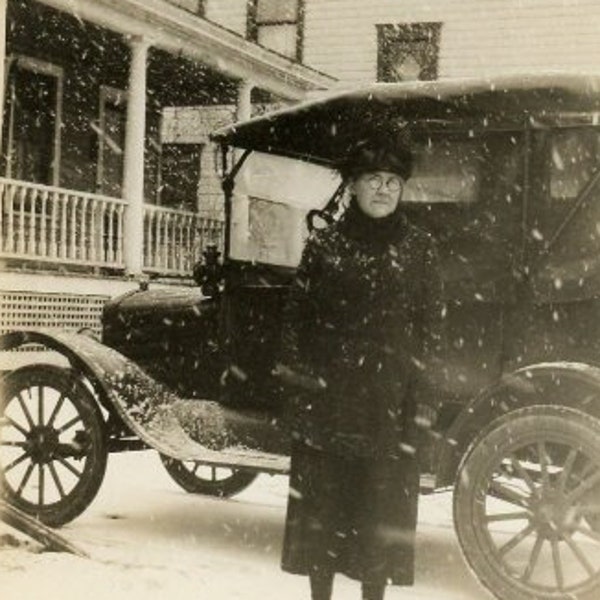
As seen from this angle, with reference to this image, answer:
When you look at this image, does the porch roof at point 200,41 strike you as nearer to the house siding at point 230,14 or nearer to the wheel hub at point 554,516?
the house siding at point 230,14

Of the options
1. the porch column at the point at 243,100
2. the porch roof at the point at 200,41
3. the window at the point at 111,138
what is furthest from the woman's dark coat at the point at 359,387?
the window at the point at 111,138

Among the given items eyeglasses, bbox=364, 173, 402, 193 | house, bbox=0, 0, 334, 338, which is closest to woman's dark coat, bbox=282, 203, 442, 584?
eyeglasses, bbox=364, 173, 402, 193

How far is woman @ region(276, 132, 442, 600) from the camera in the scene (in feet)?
10.5

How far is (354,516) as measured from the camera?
3285 mm

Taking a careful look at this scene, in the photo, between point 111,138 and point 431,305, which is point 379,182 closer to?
point 431,305

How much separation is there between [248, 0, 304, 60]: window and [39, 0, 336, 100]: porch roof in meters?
0.64

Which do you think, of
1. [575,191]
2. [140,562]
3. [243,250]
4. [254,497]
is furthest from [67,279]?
[575,191]

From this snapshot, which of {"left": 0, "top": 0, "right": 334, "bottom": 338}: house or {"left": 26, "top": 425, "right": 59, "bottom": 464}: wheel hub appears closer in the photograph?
{"left": 26, "top": 425, "right": 59, "bottom": 464}: wheel hub

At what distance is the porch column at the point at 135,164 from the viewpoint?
33.6ft

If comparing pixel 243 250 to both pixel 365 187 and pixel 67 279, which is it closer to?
pixel 365 187

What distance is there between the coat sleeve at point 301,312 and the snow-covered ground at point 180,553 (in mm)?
887

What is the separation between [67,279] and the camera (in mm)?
8609

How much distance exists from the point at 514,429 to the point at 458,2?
6.16 metres

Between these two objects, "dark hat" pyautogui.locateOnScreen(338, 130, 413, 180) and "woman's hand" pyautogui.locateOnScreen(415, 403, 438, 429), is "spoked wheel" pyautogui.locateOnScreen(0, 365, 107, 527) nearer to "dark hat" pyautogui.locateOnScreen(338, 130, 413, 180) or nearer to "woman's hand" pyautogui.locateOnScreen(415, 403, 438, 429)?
"woman's hand" pyautogui.locateOnScreen(415, 403, 438, 429)
